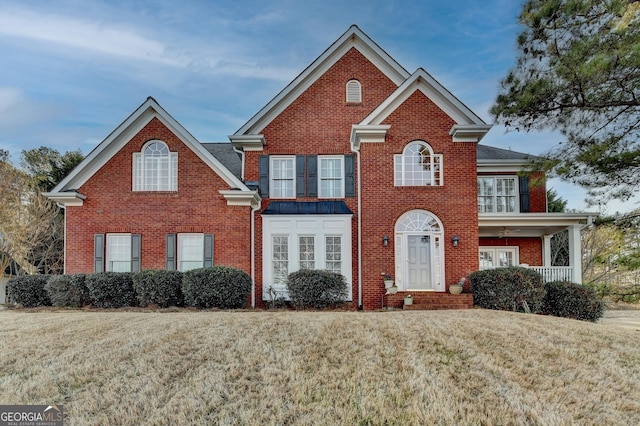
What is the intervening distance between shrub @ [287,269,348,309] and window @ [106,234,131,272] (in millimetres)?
5956

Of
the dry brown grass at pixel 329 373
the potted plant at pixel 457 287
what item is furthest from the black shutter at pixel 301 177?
the dry brown grass at pixel 329 373

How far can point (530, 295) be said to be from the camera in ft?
42.7

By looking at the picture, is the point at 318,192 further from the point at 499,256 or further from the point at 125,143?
the point at 499,256

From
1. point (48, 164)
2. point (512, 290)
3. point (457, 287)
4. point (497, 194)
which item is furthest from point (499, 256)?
point (48, 164)

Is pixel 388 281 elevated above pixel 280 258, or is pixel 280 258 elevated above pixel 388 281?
pixel 280 258

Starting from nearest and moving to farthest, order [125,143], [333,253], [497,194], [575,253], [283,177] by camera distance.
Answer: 1. [125,143]
2. [333,253]
3. [575,253]
4. [283,177]
5. [497,194]

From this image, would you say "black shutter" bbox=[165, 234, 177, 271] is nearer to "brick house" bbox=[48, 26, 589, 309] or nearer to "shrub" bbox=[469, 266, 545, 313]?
"brick house" bbox=[48, 26, 589, 309]

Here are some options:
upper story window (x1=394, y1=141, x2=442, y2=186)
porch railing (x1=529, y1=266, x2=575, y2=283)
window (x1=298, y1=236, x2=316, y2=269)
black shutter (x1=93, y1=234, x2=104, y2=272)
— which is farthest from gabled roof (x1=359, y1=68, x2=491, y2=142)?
black shutter (x1=93, y1=234, x2=104, y2=272)

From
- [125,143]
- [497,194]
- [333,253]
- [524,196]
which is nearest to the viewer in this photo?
[125,143]

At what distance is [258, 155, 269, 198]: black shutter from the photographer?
16.1 m

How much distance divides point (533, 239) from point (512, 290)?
6.26 metres

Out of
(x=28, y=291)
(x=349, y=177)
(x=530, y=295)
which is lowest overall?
(x=530, y=295)

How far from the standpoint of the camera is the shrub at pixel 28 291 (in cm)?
1459

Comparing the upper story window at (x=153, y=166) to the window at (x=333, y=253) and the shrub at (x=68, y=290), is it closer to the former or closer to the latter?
the shrub at (x=68, y=290)
